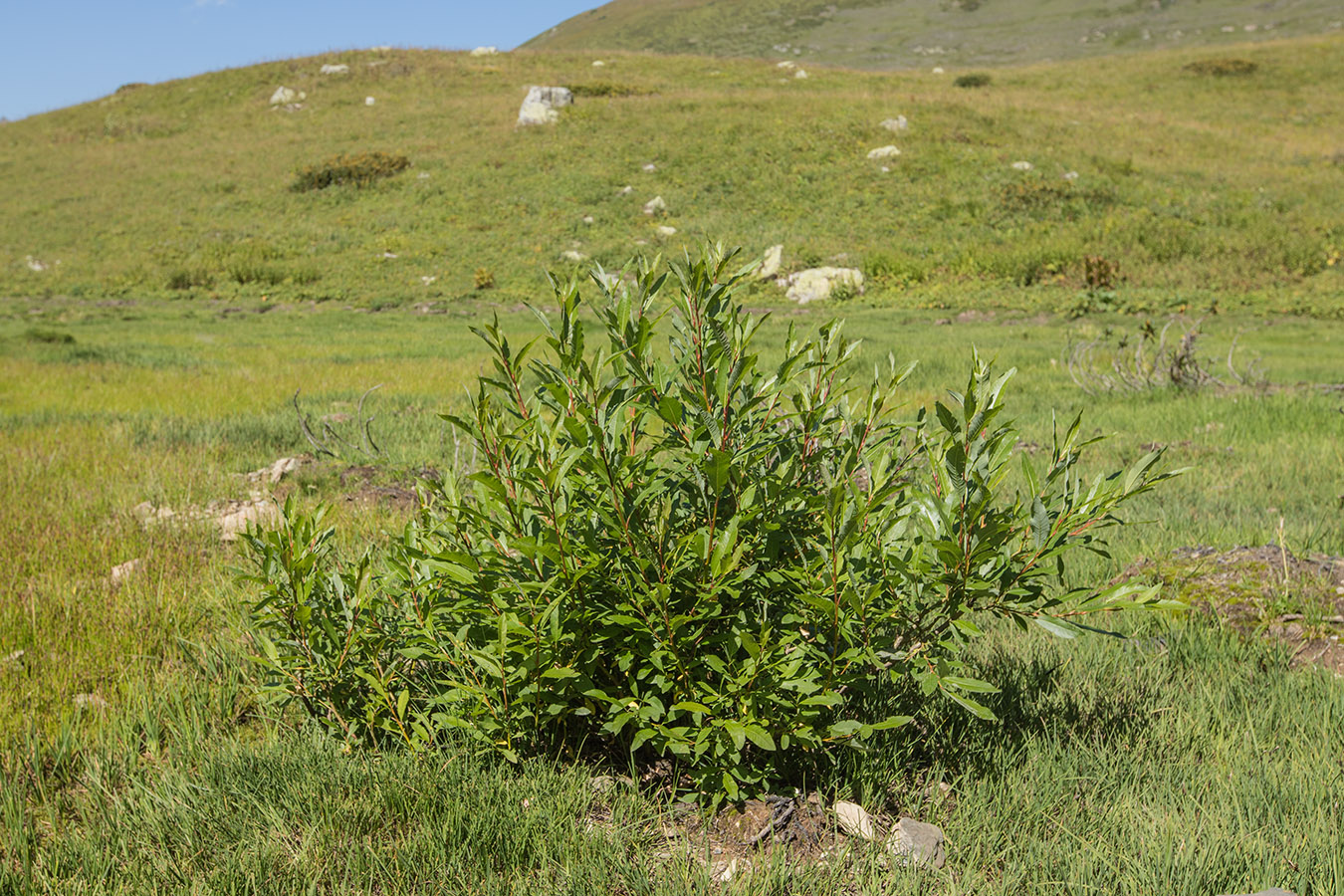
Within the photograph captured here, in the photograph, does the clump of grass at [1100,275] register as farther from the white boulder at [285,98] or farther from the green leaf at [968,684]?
the white boulder at [285,98]

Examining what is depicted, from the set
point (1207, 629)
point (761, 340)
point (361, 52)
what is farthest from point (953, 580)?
point (361, 52)

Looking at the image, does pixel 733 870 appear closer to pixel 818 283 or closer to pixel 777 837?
pixel 777 837

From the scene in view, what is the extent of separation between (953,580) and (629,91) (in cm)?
3770

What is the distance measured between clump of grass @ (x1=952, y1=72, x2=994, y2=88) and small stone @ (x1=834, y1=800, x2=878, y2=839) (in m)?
40.1

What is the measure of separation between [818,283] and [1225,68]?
29.4m

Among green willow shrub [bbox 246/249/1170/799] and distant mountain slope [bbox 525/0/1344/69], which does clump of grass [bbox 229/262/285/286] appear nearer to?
green willow shrub [bbox 246/249/1170/799]

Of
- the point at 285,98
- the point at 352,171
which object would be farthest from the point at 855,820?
the point at 285,98

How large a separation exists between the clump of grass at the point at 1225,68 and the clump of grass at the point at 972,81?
8.94m

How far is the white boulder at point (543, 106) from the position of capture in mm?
31656

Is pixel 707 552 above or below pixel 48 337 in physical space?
below

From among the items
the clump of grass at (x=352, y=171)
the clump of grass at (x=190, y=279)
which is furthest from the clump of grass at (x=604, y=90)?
the clump of grass at (x=190, y=279)

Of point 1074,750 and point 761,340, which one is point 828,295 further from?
point 1074,750

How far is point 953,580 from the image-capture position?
5.58ft

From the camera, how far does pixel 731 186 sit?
26.0 m
